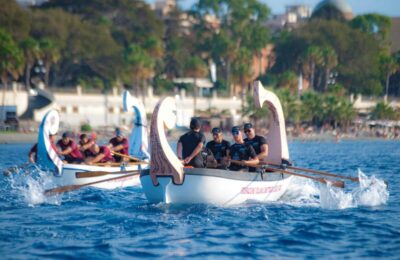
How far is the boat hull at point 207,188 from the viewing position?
17.6m

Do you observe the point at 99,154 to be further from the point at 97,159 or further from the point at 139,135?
the point at 139,135

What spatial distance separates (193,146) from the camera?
18406 mm

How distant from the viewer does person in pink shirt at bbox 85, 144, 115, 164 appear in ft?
79.0

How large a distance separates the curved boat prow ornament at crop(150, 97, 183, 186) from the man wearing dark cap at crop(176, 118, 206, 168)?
860 millimetres

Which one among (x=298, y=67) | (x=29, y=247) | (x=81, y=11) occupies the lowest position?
(x=29, y=247)

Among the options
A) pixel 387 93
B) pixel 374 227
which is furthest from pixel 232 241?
pixel 387 93

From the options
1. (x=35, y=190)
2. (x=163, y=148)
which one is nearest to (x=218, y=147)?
(x=163, y=148)

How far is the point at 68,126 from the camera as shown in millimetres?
70000

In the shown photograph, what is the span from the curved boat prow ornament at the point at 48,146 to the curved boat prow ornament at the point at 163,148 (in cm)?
554

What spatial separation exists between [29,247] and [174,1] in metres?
106

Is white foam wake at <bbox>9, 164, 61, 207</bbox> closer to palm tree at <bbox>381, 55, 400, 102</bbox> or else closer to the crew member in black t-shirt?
the crew member in black t-shirt

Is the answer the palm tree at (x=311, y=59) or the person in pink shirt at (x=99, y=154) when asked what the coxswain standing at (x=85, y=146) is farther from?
the palm tree at (x=311, y=59)

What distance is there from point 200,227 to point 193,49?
87.4 metres

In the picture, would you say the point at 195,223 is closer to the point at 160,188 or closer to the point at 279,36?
the point at 160,188
